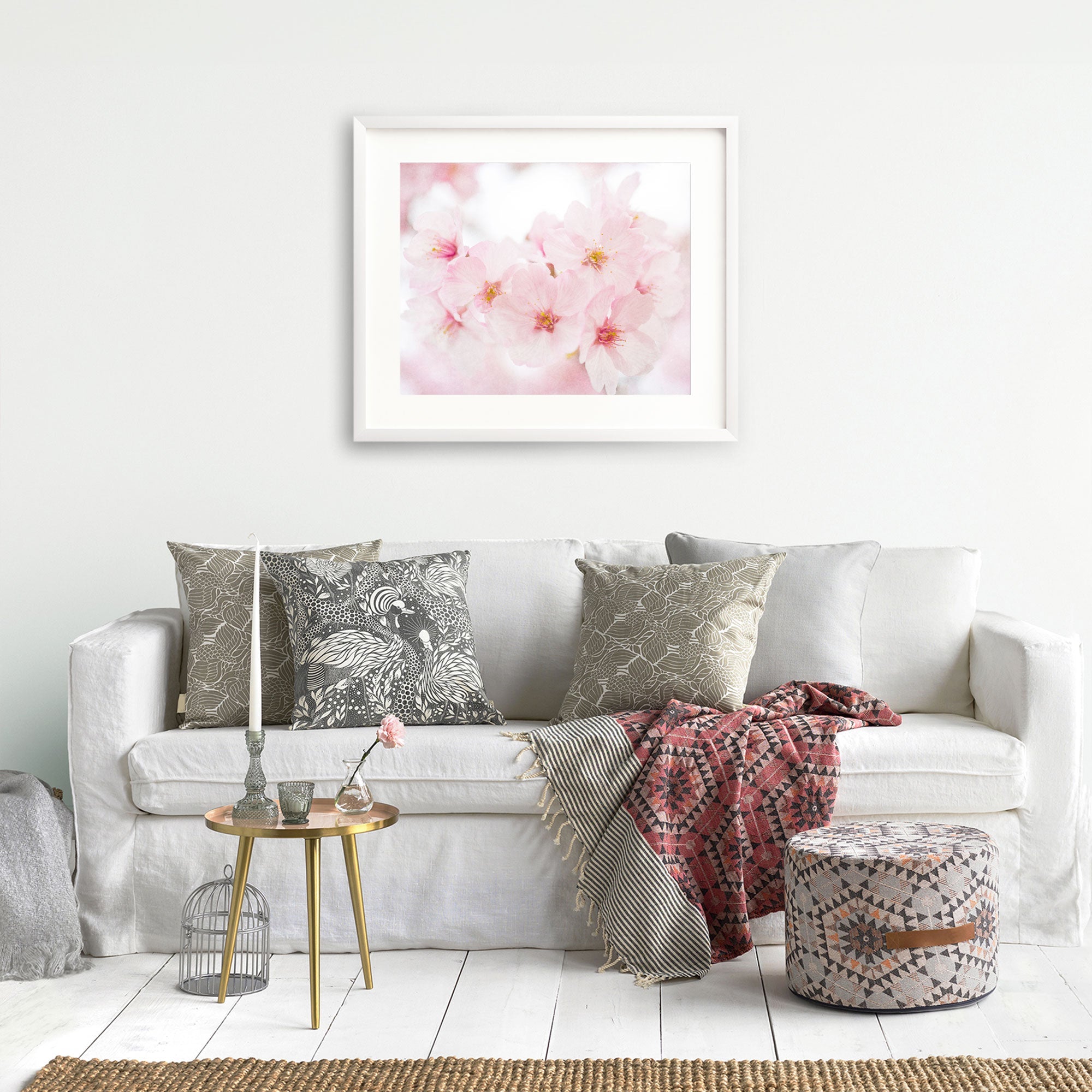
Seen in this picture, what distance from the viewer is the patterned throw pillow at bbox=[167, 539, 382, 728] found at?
275cm

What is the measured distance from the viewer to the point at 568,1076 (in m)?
1.87

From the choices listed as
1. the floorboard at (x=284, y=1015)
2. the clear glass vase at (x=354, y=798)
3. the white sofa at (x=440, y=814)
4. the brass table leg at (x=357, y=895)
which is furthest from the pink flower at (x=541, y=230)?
the floorboard at (x=284, y=1015)

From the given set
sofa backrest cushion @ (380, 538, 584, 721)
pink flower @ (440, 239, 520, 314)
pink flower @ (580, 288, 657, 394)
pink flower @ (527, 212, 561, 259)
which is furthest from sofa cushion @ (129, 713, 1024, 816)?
pink flower @ (527, 212, 561, 259)

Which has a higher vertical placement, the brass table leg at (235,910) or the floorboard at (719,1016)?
the brass table leg at (235,910)

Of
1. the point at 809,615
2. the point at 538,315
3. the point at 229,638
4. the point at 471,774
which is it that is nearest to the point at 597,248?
the point at 538,315

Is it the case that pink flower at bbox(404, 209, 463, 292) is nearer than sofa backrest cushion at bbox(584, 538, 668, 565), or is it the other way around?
sofa backrest cushion at bbox(584, 538, 668, 565)

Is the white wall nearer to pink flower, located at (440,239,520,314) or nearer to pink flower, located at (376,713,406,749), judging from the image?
pink flower, located at (440,239,520,314)

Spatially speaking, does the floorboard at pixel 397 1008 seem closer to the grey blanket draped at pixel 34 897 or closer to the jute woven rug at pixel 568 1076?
the jute woven rug at pixel 568 1076

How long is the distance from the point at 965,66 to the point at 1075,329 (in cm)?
83

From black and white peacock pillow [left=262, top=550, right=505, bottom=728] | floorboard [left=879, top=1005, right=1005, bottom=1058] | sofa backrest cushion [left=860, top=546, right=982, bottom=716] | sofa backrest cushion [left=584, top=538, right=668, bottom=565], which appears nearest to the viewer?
floorboard [left=879, top=1005, right=1005, bottom=1058]

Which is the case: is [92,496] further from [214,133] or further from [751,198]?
[751,198]

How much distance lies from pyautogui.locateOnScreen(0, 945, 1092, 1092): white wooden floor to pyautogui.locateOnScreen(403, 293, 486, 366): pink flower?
1.72 metres

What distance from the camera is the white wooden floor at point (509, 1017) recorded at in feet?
6.55

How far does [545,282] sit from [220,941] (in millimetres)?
1993
